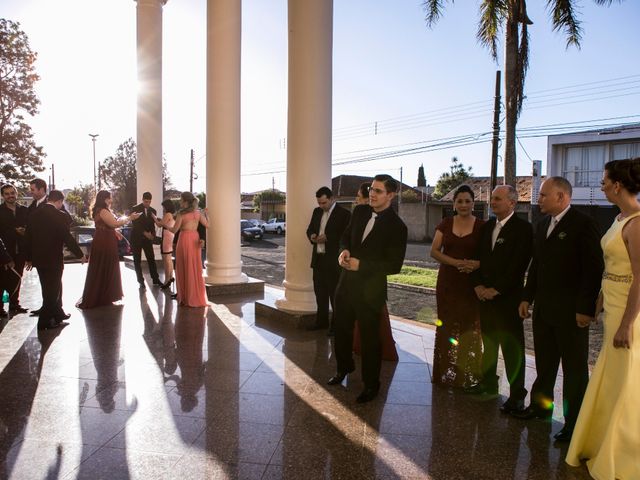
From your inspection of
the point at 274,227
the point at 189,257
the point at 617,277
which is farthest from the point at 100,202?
the point at 274,227

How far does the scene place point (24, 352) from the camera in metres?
5.30

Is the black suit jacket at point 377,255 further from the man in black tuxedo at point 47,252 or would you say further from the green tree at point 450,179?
the green tree at point 450,179

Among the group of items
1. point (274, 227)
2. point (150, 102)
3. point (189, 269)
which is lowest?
point (274, 227)

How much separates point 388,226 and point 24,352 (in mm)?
4168

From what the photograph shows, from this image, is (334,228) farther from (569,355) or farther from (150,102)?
(150,102)

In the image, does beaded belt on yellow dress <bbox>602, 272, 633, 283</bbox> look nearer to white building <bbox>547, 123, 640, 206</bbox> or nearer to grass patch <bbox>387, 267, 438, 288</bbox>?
grass patch <bbox>387, 267, 438, 288</bbox>

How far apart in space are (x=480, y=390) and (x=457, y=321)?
62cm

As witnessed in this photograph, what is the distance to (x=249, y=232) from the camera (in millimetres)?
Result: 37969

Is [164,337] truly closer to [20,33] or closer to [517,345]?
[517,345]

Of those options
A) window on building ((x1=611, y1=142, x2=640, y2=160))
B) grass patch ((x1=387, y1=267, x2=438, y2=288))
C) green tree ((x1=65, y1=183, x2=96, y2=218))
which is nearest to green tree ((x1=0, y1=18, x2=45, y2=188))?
green tree ((x1=65, y1=183, x2=96, y2=218))

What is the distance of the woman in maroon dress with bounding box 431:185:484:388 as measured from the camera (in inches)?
170

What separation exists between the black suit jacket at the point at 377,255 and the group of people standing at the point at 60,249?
4291 mm

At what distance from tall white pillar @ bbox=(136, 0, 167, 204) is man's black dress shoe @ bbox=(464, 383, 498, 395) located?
35.7 ft

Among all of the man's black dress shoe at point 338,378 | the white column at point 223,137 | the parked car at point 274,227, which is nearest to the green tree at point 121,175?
the parked car at point 274,227
